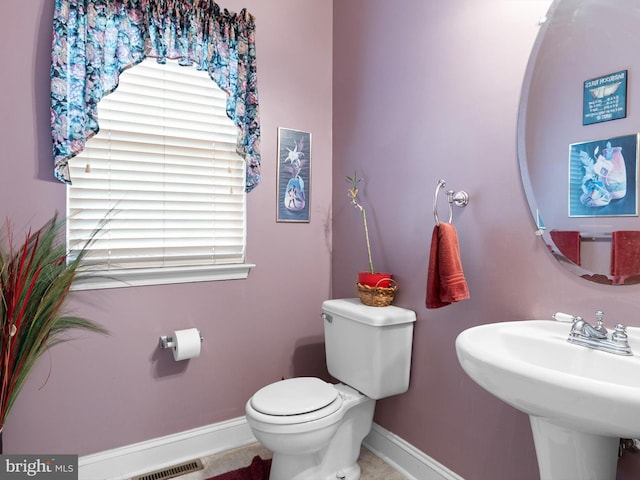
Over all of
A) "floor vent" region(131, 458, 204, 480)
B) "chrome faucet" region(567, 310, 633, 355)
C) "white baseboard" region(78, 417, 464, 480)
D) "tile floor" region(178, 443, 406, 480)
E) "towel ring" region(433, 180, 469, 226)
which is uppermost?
"towel ring" region(433, 180, 469, 226)

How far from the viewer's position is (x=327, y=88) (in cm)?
251

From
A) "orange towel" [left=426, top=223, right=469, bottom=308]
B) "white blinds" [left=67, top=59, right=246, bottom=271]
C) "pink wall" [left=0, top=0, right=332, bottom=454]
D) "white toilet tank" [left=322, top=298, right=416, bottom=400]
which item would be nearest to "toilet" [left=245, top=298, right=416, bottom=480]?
"white toilet tank" [left=322, top=298, right=416, bottom=400]

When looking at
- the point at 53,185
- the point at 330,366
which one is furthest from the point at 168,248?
the point at 330,366

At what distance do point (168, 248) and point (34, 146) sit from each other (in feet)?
2.29

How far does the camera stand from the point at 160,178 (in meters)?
2.00

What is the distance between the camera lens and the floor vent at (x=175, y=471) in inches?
76.6

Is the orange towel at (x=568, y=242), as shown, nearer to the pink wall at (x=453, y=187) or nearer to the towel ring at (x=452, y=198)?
the pink wall at (x=453, y=187)

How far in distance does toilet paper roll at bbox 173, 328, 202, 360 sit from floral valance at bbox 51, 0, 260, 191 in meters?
0.81

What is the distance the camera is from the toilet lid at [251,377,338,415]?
5.53 ft

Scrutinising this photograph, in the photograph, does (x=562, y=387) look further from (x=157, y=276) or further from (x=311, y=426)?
(x=157, y=276)

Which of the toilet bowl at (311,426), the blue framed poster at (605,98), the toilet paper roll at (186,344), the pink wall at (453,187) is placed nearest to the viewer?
the blue framed poster at (605,98)

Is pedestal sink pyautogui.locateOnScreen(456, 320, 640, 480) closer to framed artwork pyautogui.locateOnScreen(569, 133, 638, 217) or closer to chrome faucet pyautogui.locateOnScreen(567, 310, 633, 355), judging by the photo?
chrome faucet pyautogui.locateOnScreen(567, 310, 633, 355)

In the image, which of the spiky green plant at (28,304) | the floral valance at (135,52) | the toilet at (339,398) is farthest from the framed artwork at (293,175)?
the spiky green plant at (28,304)

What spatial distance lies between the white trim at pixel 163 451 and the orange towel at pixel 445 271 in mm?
1329
